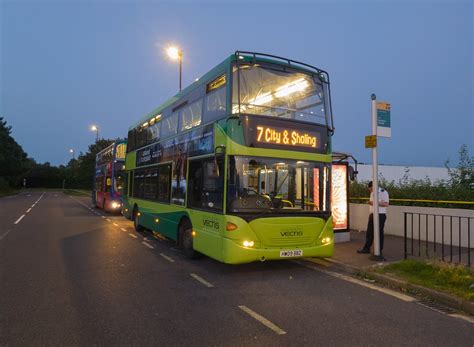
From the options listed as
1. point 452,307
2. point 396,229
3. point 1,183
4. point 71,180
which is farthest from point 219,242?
point 71,180

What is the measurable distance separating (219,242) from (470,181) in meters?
9.76

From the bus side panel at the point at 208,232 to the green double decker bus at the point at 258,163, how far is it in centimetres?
2

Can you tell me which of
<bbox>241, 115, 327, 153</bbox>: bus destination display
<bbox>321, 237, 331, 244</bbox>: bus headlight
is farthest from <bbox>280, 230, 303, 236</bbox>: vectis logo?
<bbox>241, 115, 327, 153</bbox>: bus destination display

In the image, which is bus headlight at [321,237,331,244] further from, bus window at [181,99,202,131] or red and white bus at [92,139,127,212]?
red and white bus at [92,139,127,212]

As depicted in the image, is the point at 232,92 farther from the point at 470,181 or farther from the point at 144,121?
the point at 470,181

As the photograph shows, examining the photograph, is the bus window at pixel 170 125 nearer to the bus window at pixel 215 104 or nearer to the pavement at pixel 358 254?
the bus window at pixel 215 104

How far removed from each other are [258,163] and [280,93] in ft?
5.55

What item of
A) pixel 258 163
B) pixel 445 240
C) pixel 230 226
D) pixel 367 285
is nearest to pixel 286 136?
pixel 258 163

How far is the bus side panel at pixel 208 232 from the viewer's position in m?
7.72

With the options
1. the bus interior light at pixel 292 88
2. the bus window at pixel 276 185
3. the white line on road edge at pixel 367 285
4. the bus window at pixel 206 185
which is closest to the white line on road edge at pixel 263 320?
the bus window at pixel 276 185

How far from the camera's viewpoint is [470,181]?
13.1 m

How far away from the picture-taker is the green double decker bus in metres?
7.55

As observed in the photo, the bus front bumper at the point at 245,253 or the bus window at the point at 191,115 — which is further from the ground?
the bus window at the point at 191,115

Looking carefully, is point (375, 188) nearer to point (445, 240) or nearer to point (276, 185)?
point (276, 185)
